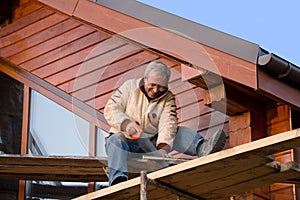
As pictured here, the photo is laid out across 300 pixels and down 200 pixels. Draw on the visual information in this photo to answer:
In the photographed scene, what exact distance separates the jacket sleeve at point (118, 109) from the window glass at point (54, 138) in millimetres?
1424

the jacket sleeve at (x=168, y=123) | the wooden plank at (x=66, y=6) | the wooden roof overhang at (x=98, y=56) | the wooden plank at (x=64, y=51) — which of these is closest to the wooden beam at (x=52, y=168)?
the jacket sleeve at (x=168, y=123)

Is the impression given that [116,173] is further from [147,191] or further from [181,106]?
[181,106]

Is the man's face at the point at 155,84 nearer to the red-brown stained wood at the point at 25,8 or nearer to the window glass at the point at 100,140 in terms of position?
the window glass at the point at 100,140

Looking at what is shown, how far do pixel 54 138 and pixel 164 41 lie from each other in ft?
6.41

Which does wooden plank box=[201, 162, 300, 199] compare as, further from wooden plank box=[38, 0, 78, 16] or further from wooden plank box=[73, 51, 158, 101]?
wooden plank box=[38, 0, 78, 16]

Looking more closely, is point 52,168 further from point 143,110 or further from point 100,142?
point 143,110

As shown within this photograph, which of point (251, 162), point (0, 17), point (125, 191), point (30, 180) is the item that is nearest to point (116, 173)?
point (125, 191)

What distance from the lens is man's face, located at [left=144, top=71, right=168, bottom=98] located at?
979 centimetres

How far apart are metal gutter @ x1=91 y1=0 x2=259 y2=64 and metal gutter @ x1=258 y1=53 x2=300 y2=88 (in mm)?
91

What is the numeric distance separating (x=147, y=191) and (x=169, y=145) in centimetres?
67

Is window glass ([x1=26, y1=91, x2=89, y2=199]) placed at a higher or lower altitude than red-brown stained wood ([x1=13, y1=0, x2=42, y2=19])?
lower

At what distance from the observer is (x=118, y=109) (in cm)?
998

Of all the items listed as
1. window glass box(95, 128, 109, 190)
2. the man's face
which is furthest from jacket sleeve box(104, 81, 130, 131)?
window glass box(95, 128, 109, 190)

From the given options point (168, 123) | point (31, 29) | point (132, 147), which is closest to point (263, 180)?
point (168, 123)
